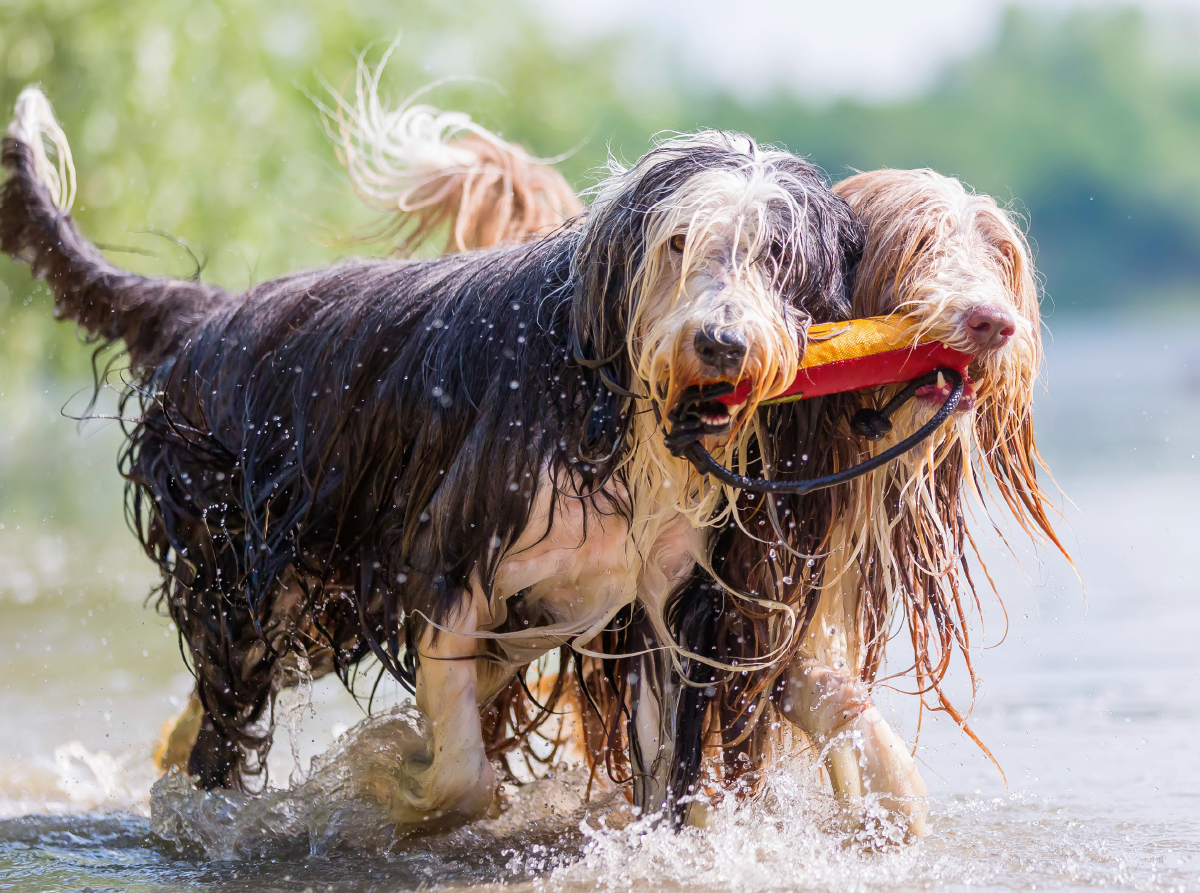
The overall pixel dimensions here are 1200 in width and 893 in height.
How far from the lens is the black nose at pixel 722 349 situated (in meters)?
2.46

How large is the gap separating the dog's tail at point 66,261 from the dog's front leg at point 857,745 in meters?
2.17

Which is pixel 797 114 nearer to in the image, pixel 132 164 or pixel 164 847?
pixel 132 164

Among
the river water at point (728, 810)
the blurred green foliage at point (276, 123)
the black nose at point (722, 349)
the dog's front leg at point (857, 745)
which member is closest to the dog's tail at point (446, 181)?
the blurred green foliage at point (276, 123)

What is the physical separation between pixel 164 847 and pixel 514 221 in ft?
7.46


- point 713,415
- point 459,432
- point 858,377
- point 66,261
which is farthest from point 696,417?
point 66,261

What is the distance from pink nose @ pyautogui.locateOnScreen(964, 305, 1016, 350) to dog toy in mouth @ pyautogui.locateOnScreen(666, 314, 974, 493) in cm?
6

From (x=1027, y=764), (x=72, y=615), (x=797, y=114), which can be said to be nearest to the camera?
(x=1027, y=764)

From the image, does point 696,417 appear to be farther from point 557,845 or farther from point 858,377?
point 557,845

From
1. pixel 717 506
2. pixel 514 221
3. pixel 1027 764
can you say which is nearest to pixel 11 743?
pixel 514 221

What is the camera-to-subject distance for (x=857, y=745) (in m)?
3.30

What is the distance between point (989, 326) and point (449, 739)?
1.60 metres

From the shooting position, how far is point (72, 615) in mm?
6926

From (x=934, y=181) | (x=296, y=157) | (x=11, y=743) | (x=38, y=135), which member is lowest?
(x=11, y=743)

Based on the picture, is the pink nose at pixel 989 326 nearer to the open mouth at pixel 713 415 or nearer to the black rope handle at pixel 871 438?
the black rope handle at pixel 871 438
